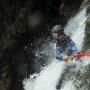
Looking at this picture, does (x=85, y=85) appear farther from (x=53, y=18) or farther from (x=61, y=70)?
(x=53, y=18)

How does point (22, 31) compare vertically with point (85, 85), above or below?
above

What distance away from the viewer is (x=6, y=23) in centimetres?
1300

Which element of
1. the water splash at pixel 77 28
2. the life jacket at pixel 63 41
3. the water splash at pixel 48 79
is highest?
the water splash at pixel 77 28

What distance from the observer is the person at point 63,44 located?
32.2 feet

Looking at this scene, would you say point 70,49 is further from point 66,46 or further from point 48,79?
point 48,79

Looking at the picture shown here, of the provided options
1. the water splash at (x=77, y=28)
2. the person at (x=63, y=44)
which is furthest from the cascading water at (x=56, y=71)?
the person at (x=63, y=44)

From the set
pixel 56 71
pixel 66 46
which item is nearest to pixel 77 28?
pixel 56 71

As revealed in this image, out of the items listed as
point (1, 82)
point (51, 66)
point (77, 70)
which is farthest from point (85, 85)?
point (1, 82)

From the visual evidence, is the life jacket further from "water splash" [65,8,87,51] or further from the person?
"water splash" [65,8,87,51]

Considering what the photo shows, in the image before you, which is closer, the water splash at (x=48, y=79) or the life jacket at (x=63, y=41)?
the life jacket at (x=63, y=41)

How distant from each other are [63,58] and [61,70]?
3.68 ft

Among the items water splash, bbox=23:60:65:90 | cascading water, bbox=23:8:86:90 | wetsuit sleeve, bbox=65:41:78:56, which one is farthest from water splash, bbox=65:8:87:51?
wetsuit sleeve, bbox=65:41:78:56

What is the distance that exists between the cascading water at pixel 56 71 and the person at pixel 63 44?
23.3 inches

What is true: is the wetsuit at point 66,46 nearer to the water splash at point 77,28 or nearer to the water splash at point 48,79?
the water splash at point 48,79
